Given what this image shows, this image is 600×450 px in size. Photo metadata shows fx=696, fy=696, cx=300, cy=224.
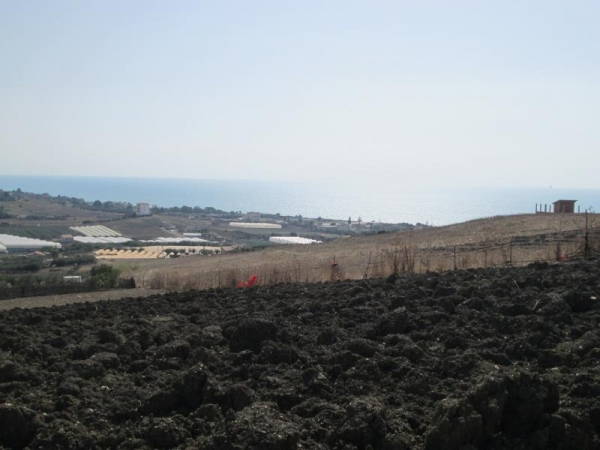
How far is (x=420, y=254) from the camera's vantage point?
1110 inches

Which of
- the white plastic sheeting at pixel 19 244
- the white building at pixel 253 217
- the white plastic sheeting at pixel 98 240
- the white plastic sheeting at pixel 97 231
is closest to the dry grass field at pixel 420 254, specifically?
the white plastic sheeting at pixel 19 244

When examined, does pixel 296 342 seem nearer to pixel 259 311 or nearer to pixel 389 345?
pixel 389 345

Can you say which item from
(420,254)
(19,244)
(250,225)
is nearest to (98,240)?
(19,244)

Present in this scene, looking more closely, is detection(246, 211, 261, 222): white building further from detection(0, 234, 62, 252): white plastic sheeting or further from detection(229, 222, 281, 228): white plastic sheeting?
detection(0, 234, 62, 252): white plastic sheeting

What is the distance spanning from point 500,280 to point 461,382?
6.75 m

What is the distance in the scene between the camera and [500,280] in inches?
529

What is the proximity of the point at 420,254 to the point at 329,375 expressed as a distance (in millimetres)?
20802

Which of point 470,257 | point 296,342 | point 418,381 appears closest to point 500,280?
point 296,342

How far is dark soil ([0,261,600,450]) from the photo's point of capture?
613 cm

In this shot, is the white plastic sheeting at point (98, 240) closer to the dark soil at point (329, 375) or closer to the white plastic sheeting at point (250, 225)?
the white plastic sheeting at point (250, 225)

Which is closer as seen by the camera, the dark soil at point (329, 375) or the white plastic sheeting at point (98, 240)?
the dark soil at point (329, 375)

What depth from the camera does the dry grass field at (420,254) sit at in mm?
22359

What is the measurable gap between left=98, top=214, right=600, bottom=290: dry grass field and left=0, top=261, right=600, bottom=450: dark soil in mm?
9676

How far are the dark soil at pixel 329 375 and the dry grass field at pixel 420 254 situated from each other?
9676 mm
